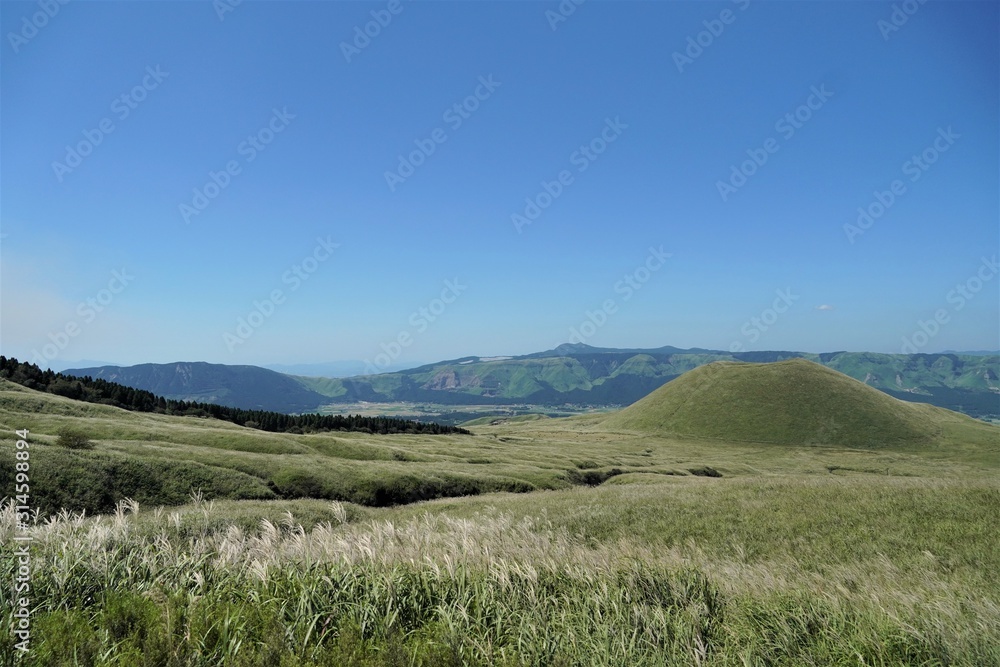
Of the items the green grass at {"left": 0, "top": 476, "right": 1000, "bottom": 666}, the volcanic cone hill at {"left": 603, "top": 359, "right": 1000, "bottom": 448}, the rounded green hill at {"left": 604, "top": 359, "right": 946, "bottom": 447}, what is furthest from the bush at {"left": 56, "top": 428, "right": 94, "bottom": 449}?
the rounded green hill at {"left": 604, "top": 359, "right": 946, "bottom": 447}

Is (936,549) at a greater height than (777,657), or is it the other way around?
(777,657)

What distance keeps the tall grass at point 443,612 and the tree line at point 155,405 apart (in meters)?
79.5

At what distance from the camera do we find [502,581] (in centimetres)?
781

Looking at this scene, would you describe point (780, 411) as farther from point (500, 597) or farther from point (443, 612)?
point (443, 612)

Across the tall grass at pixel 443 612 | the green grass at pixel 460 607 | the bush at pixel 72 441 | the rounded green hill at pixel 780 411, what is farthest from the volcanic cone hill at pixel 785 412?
the tall grass at pixel 443 612

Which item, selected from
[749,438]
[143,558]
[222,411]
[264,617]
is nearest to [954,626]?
[264,617]

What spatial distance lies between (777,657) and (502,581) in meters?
3.93

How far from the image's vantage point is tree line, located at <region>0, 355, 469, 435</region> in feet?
231

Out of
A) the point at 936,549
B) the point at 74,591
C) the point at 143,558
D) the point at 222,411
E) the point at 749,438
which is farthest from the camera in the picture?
the point at 749,438

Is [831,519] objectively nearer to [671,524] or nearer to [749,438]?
[671,524]

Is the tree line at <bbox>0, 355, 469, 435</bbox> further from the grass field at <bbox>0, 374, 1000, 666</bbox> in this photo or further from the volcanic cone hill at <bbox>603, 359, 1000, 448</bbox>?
the volcanic cone hill at <bbox>603, 359, 1000, 448</bbox>

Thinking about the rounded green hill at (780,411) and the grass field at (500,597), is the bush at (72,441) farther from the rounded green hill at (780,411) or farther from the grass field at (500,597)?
the rounded green hill at (780,411)

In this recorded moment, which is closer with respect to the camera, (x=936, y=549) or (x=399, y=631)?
(x=399, y=631)

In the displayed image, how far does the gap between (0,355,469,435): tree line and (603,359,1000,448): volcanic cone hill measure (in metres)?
89.3
